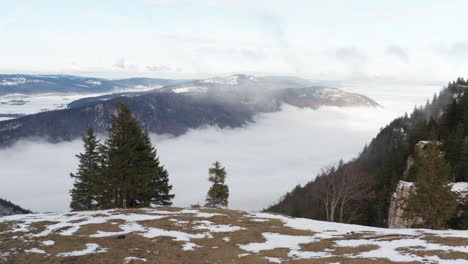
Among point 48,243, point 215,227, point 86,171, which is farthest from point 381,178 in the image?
point 48,243

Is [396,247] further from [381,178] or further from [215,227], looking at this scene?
[381,178]

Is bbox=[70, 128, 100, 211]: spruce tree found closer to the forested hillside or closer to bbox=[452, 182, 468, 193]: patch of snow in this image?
the forested hillside

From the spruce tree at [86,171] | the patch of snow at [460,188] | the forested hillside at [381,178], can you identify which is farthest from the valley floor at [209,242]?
the patch of snow at [460,188]

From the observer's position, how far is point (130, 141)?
36031 mm

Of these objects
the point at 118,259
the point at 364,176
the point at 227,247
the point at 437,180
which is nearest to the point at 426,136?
the point at 364,176

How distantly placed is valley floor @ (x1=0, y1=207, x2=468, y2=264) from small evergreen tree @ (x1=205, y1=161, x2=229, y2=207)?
2563 centimetres

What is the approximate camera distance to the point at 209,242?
1948 centimetres

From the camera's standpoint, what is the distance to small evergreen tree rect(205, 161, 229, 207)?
5253 cm

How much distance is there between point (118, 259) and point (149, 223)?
8.42 metres

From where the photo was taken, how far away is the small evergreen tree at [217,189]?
52531 millimetres

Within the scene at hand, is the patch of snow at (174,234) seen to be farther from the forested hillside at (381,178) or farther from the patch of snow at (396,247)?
the forested hillside at (381,178)

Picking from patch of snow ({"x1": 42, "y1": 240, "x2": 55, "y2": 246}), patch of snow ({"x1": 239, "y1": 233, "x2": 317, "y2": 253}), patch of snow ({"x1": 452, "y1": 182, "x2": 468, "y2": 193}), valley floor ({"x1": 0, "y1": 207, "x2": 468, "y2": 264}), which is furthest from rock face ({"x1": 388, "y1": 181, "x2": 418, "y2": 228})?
patch of snow ({"x1": 42, "y1": 240, "x2": 55, "y2": 246})

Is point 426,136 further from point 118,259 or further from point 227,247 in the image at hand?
point 118,259

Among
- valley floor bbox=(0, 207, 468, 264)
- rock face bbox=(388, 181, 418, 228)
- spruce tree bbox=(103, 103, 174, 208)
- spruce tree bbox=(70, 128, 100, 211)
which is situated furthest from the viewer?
spruce tree bbox=(70, 128, 100, 211)
